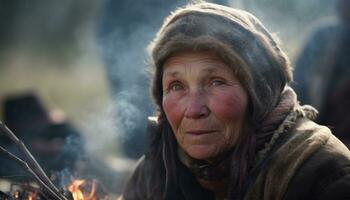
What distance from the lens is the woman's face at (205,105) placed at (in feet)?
16.7

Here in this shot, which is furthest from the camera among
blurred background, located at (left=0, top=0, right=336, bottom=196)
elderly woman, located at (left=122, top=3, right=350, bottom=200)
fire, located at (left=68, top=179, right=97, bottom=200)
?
blurred background, located at (left=0, top=0, right=336, bottom=196)

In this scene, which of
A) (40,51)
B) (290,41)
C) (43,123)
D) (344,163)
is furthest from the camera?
(40,51)

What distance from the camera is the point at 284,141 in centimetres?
512

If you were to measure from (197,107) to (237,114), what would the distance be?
27cm

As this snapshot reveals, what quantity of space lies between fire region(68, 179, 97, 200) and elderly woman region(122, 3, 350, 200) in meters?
0.71

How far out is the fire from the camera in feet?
19.1

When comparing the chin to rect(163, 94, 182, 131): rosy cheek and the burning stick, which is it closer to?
rect(163, 94, 182, 131): rosy cheek

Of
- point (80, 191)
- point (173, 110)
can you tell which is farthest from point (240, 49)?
point (80, 191)

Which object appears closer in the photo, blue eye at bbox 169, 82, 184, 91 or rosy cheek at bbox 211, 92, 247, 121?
rosy cheek at bbox 211, 92, 247, 121

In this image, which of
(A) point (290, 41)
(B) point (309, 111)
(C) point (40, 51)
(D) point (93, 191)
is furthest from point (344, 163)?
(C) point (40, 51)

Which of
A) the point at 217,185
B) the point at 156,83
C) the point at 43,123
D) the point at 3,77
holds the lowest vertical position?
the point at 3,77

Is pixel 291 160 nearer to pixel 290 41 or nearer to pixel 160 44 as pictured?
pixel 160 44

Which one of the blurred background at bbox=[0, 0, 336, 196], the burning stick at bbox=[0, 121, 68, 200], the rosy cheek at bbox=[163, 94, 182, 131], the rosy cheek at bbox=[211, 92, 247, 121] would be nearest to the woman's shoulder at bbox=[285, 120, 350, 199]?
the rosy cheek at bbox=[211, 92, 247, 121]

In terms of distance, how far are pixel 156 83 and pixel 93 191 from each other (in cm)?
103
